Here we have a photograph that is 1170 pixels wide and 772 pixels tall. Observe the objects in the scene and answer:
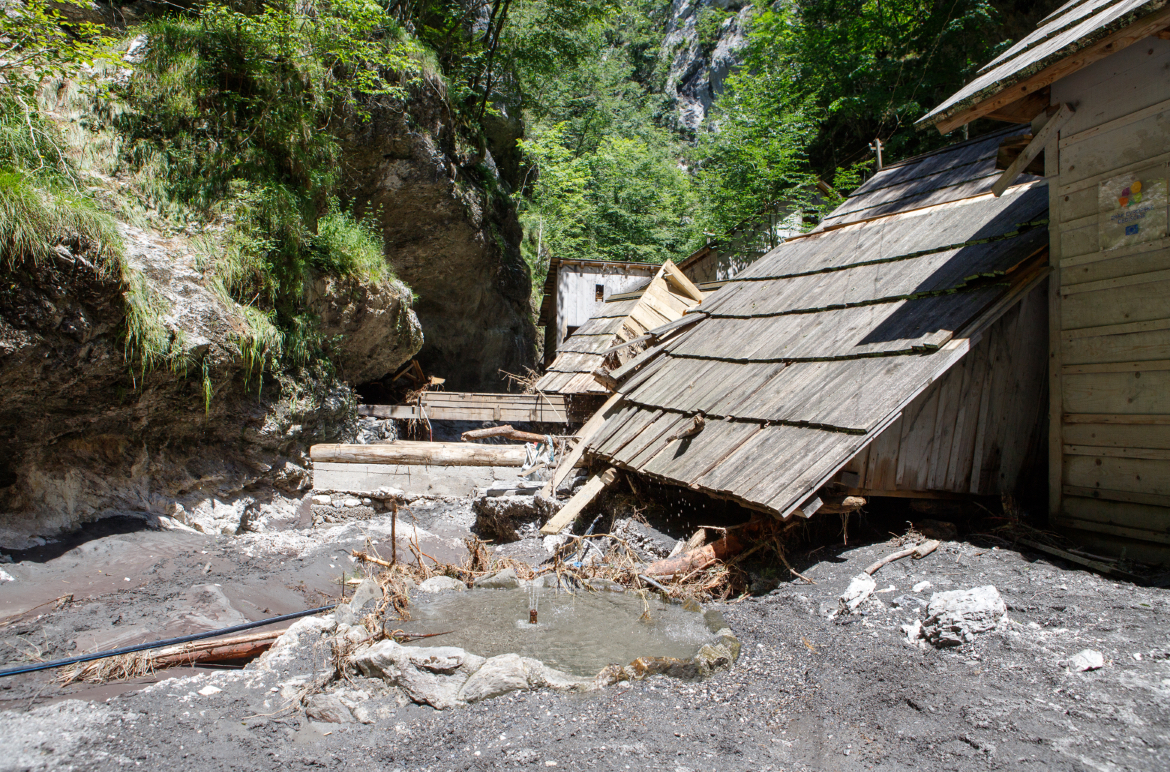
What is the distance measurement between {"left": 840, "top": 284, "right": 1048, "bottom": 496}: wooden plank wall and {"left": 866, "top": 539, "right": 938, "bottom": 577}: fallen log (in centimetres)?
52

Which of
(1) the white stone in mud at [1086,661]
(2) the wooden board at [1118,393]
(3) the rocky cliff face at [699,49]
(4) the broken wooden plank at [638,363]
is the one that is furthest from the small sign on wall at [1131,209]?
(3) the rocky cliff face at [699,49]

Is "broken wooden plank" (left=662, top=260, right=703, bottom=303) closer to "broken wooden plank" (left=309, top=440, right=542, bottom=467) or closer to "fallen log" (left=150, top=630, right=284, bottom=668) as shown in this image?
"broken wooden plank" (left=309, top=440, right=542, bottom=467)

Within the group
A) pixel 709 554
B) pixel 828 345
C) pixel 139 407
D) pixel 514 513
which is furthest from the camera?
pixel 514 513

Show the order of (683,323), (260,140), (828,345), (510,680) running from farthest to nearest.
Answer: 1. (260,140)
2. (683,323)
3. (828,345)
4. (510,680)

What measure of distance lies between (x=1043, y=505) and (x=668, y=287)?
30.5 feet

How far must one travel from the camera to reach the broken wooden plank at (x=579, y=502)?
749cm

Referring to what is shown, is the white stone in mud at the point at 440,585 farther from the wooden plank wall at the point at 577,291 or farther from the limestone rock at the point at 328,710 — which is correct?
the wooden plank wall at the point at 577,291

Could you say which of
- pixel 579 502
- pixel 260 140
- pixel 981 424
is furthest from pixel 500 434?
pixel 981 424

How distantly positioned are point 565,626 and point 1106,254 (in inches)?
219

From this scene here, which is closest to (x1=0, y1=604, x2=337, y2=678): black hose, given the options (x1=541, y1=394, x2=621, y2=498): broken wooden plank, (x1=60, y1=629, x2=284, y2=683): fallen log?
(x1=60, y1=629, x2=284, y2=683): fallen log

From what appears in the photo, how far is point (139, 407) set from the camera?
844 cm

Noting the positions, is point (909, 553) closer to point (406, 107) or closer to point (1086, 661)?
point (1086, 661)

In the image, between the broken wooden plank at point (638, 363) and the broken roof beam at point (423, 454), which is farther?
the broken roof beam at point (423, 454)

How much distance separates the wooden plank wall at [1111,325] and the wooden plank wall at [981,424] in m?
0.46
